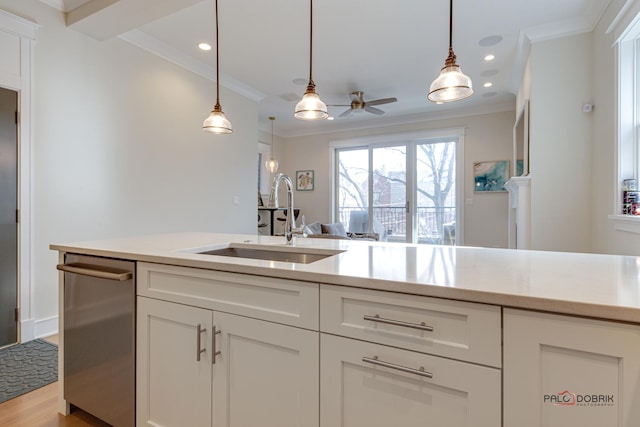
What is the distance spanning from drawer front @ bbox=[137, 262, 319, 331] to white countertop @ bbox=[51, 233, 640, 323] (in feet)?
0.12

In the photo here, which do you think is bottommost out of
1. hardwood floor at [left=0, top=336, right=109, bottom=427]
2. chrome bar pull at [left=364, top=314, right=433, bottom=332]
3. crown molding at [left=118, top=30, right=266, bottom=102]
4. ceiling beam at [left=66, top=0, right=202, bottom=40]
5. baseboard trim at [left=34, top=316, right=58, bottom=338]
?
hardwood floor at [left=0, top=336, right=109, bottom=427]

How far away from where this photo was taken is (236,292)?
3.77ft

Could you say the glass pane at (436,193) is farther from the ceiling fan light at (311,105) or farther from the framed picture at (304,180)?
the ceiling fan light at (311,105)

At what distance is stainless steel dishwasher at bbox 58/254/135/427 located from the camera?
4.58 feet

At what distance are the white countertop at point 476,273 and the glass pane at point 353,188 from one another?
5358mm

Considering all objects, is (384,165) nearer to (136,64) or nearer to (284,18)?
(284,18)

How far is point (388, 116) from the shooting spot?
6.34m

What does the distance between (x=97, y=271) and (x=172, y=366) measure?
22.5 inches

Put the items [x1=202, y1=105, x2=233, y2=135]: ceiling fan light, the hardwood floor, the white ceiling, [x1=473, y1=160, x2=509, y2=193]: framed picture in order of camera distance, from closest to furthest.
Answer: the hardwood floor → [x1=202, y1=105, x2=233, y2=135]: ceiling fan light → the white ceiling → [x1=473, y1=160, x2=509, y2=193]: framed picture

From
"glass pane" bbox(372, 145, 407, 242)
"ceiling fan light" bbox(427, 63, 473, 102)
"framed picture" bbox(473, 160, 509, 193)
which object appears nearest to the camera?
"ceiling fan light" bbox(427, 63, 473, 102)

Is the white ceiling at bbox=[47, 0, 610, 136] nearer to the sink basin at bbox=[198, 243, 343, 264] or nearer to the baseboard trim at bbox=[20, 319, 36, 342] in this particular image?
the sink basin at bbox=[198, 243, 343, 264]

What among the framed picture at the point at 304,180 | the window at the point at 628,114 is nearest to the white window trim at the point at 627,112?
the window at the point at 628,114

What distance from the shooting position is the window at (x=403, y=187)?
603cm

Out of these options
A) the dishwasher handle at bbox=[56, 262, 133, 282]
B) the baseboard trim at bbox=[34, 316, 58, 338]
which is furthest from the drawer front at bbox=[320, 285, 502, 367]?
the baseboard trim at bbox=[34, 316, 58, 338]
